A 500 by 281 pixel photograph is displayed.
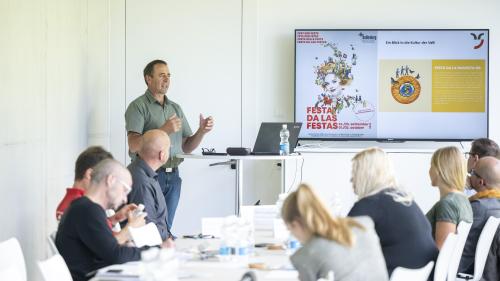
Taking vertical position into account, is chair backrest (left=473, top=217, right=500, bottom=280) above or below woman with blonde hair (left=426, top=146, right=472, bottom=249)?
below

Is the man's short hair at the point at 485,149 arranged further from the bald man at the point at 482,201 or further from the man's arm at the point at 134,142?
the man's arm at the point at 134,142

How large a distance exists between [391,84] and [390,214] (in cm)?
516

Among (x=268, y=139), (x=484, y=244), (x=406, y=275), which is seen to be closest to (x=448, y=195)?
(x=484, y=244)

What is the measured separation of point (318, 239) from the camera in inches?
131

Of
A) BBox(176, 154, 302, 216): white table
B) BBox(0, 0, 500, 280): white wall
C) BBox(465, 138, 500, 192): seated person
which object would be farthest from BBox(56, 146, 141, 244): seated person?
BBox(0, 0, 500, 280): white wall

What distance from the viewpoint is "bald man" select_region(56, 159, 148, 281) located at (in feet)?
14.3

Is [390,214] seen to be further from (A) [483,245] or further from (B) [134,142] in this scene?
(B) [134,142]

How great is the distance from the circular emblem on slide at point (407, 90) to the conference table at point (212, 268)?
5014 millimetres

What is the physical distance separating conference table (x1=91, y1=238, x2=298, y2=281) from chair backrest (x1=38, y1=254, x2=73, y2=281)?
13cm

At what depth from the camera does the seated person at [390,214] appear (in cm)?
451

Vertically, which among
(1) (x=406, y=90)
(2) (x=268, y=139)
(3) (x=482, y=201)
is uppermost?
(1) (x=406, y=90)

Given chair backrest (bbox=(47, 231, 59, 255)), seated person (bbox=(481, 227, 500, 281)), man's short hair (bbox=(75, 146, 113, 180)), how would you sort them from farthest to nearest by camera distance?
seated person (bbox=(481, 227, 500, 281)), man's short hair (bbox=(75, 146, 113, 180)), chair backrest (bbox=(47, 231, 59, 255))

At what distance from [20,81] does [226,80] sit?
3.56m

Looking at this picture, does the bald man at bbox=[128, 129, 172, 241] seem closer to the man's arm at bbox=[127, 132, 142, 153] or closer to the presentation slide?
the man's arm at bbox=[127, 132, 142, 153]
